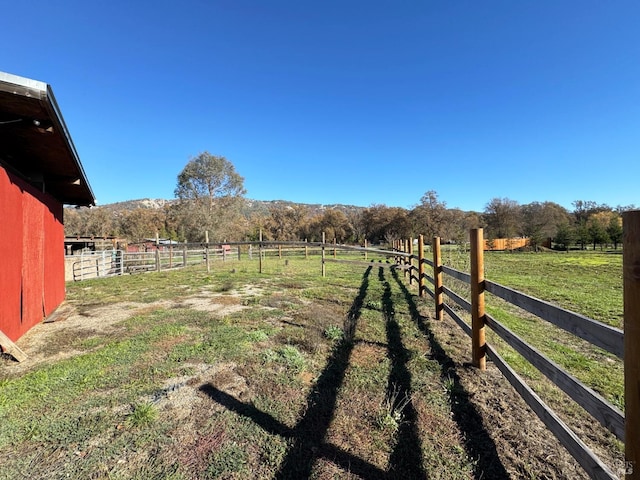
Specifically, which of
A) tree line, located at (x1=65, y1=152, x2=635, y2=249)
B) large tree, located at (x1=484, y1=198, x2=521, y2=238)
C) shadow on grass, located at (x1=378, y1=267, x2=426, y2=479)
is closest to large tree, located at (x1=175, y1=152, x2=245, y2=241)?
tree line, located at (x1=65, y1=152, x2=635, y2=249)

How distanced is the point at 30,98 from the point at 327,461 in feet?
14.7

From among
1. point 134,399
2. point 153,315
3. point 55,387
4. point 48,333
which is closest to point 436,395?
point 134,399

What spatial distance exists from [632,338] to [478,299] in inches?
81.9

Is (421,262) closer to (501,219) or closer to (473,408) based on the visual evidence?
(473,408)

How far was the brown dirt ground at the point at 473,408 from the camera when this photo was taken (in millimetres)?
2002

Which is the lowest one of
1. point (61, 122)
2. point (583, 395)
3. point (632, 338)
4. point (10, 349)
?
point (10, 349)

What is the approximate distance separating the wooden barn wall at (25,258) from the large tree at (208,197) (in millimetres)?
25400

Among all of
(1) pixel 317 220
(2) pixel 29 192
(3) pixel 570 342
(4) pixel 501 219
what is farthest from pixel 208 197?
(4) pixel 501 219

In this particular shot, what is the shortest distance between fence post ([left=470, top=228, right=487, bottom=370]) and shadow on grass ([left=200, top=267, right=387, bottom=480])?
1435 mm

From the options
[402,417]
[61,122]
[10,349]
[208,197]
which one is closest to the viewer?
[402,417]

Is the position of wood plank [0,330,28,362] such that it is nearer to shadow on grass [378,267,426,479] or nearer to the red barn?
the red barn

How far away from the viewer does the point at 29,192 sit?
524cm

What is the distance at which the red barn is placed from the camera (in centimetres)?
357

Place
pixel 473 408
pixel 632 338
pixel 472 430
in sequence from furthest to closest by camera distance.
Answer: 1. pixel 473 408
2. pixel 472 430
3. pixel 632 338
